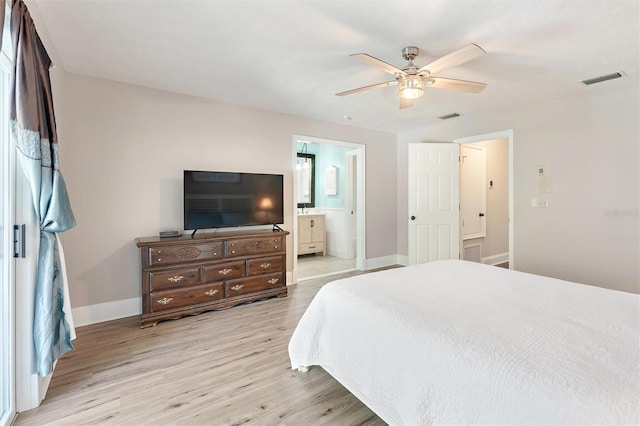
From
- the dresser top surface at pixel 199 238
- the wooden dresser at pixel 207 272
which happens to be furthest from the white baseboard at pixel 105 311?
the dresser top surface at pixel 199 238

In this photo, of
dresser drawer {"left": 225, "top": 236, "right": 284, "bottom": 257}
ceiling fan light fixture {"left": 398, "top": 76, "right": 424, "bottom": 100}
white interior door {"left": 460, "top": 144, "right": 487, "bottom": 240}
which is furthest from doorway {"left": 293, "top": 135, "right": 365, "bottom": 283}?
ceiling fan light fixture {"left": 398, "top": 76, "right": 424, "bottom": 100}

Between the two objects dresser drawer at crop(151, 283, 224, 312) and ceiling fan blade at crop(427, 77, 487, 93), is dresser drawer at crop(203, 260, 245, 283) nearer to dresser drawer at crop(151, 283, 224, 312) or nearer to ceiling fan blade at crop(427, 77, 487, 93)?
dresser drawer at crop(151, 283, 224, 312)

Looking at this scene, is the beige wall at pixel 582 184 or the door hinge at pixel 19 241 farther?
the beige wall at pixel 582 184

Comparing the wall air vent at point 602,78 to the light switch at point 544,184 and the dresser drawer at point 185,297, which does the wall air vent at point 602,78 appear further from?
the dresser drawer at point 185,297

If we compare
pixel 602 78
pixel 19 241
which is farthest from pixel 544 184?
pixel 19 241

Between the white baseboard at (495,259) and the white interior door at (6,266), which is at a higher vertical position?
the white interior door at (6,266)

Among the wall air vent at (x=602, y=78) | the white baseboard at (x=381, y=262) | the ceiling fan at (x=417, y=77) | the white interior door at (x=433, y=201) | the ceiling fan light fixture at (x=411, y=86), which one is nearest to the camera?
the ceiling fan at (x=417, y=77)

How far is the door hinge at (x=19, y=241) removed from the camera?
159cm

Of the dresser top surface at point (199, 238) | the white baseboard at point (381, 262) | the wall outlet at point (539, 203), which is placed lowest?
the white baseboard at point (381, 262)

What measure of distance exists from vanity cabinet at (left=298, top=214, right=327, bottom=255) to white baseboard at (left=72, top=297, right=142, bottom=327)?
324 centimetres

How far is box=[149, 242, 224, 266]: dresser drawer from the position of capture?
2.78m

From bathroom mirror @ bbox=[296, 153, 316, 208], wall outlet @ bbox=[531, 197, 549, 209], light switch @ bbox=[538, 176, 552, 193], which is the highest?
bathroom mirror @ bbox=[296, 153, 316, 208]

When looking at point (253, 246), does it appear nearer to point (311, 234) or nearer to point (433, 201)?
point (311, 234)

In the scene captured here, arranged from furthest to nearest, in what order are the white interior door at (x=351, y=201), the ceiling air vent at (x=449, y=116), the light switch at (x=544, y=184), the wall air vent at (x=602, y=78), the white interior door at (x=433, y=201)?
the white interior door at (x=351, y=201) → the white interior door at (x=433, y=201) → the ceiling air vent at (x=449, y=116) → the light switch at (x=544, y=184) → the wall air vent at (x=602, y=78)
